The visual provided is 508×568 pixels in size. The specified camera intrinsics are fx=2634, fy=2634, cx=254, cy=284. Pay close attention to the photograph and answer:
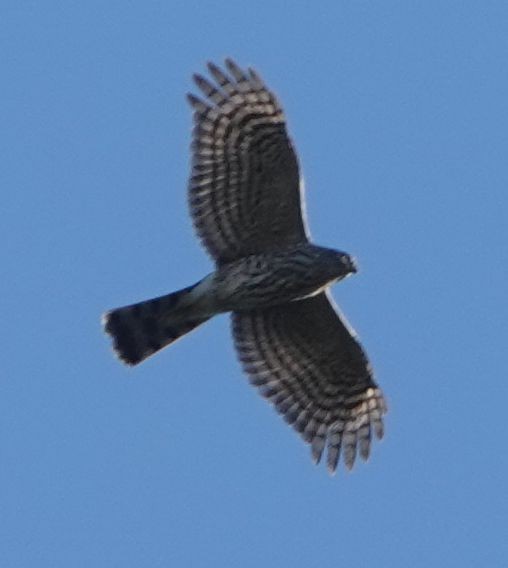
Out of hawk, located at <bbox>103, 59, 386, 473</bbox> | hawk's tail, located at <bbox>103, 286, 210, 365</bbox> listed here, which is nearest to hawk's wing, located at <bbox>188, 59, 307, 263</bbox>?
hawk, located at <bbox>103, 59, 386, 473</bbox>

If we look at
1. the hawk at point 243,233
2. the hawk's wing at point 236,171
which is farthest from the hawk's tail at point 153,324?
the hawk's wing at point 236,171

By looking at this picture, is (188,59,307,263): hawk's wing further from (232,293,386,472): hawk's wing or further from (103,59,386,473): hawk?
(232,293,386,472): hawk's wing

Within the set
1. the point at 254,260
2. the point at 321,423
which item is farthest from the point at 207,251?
the point at 321,423

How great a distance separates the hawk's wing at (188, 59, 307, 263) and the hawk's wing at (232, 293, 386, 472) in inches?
30.1

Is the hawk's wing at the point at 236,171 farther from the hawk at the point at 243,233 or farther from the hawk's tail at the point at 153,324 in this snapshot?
the hawk's tail at the point at 153,324

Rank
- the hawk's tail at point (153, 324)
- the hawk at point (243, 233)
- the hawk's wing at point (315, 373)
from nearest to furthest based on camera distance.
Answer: the hawk at point (243, 233) → the hawk's tail at point (153, 324) → the hawk's wing at point (315, 373)

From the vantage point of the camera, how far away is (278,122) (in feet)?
72.5

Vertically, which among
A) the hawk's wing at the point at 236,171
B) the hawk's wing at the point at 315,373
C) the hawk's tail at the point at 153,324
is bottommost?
the hawk's wing at the point at 315,373

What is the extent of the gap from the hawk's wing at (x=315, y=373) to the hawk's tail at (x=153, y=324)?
0.60 m

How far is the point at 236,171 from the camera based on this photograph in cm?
2222

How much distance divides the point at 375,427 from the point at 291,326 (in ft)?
3.75

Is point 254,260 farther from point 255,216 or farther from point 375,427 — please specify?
point 375,427

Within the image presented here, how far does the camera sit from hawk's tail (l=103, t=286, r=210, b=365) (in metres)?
22.3

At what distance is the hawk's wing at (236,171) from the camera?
72.6 ft
